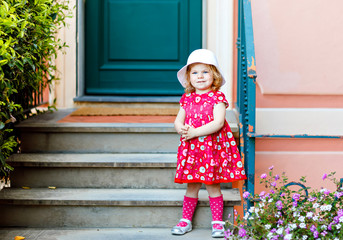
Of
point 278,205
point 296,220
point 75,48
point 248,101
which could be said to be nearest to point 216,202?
point 278,205

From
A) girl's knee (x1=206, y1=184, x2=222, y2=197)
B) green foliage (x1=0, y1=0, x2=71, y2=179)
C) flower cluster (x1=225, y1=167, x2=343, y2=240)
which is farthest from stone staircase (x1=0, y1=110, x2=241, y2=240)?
flower cluster (x1=225, y1=167, x2=343, y2=240)

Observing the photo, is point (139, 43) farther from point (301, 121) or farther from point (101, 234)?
point (101, 234)

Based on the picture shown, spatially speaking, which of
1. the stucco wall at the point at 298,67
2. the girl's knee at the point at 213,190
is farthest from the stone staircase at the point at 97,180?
the stucco wall at the point at 298,67

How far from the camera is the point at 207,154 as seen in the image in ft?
9.86

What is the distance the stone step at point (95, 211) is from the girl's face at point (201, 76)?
0.72 meters

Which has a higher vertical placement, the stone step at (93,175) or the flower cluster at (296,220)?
the stone step at (93,175)

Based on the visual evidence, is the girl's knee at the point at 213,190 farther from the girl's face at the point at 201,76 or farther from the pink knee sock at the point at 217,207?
the girl's face at the point at 201,76

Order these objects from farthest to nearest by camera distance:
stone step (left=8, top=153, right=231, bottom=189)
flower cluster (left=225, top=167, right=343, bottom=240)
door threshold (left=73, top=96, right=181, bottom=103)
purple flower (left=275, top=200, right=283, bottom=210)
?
door threshold (left=73, top=96, right=181, bottom=103)
stone step (left=8, top=153, right=231, bottom=189)
purple flower (left=275, top=200, right=283, bottom=210)
flower cluster (left=225, top=167, right=343, bottom=240)

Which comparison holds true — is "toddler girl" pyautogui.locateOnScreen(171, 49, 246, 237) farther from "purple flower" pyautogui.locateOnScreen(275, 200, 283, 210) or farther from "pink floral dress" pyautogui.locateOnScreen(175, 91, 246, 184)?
"purple flower" pyautogui.locateOnScreen(275, 200, 283, 210)

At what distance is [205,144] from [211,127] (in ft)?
0.37

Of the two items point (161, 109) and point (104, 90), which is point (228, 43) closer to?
point (161, 109)

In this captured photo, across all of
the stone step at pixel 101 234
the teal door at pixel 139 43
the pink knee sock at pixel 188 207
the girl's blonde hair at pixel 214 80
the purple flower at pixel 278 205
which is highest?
the teal door at pixel 139 43

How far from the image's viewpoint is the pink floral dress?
3.01 metres

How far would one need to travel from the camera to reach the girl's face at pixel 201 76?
3053 mm
